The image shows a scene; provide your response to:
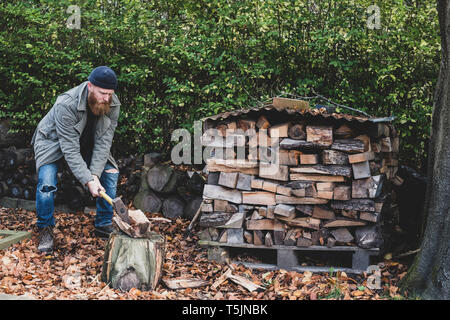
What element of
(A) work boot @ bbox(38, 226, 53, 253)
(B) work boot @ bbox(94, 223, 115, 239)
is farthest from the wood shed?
(A) work boot @ bbox(38, 226, 53, 253)

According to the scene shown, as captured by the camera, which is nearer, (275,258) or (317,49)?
(275,258)

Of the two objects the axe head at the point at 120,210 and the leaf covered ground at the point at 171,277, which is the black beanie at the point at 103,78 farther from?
the leaf covered ground at the point at 171,277

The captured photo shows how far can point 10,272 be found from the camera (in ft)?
11.4

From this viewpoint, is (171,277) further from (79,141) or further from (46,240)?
(79,141)

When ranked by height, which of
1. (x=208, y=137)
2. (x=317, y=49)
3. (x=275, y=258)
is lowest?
(x=275, y=258)

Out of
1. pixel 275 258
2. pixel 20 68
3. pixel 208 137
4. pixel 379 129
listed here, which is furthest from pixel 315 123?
pixel 20 68

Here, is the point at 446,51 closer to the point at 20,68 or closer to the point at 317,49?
the point at 317,49

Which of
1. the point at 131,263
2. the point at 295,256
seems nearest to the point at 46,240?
the point at 131,263

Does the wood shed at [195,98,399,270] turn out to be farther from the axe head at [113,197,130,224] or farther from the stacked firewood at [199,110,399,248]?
the axe head at [113,197,130,224]

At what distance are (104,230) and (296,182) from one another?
2069mm

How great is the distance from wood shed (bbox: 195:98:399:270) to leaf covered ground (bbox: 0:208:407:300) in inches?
8.8

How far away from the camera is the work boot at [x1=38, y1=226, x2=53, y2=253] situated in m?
3.93
